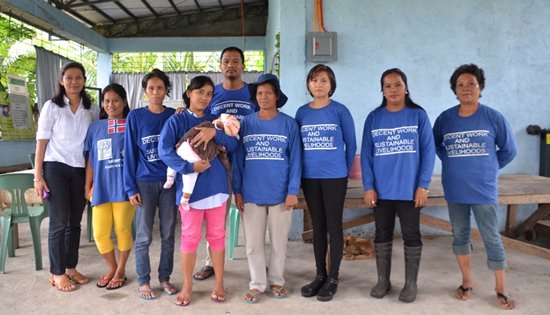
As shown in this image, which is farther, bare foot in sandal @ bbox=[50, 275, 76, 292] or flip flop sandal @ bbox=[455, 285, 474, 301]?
bare foot in sandal @ bbox=[50, 275, 76, 292]

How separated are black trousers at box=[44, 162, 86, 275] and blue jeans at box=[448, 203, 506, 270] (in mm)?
2481

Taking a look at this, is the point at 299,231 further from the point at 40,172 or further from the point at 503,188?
the point at 40,172

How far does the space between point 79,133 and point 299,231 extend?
2225mm

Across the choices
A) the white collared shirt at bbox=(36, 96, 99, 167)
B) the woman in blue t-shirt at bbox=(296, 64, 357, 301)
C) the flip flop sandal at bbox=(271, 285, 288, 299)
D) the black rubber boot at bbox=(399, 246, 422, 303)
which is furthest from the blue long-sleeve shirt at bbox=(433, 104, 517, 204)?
the white collared shirt at bbox=(36, 96, 99, 167)

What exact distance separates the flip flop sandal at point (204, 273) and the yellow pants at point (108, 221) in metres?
0.55

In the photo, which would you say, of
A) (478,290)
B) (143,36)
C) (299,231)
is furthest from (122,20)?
(478,290)

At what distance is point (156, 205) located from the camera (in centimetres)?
255

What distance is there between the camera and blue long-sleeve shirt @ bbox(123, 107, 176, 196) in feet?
8.09

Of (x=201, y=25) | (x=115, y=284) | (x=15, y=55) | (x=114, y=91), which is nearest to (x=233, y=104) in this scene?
(x=114, y=91)

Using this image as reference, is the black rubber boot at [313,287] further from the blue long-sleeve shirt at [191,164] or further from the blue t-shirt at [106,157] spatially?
the blue t-shirt at [106,157]

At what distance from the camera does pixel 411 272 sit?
2.51 metres

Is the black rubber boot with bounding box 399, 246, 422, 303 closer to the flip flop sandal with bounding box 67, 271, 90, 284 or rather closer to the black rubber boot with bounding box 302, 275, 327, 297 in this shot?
the black rubber boot with bounding box 302, 275, 327, 297

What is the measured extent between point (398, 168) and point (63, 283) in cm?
228

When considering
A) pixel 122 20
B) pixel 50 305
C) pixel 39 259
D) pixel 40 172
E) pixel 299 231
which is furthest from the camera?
pixel 122 20
